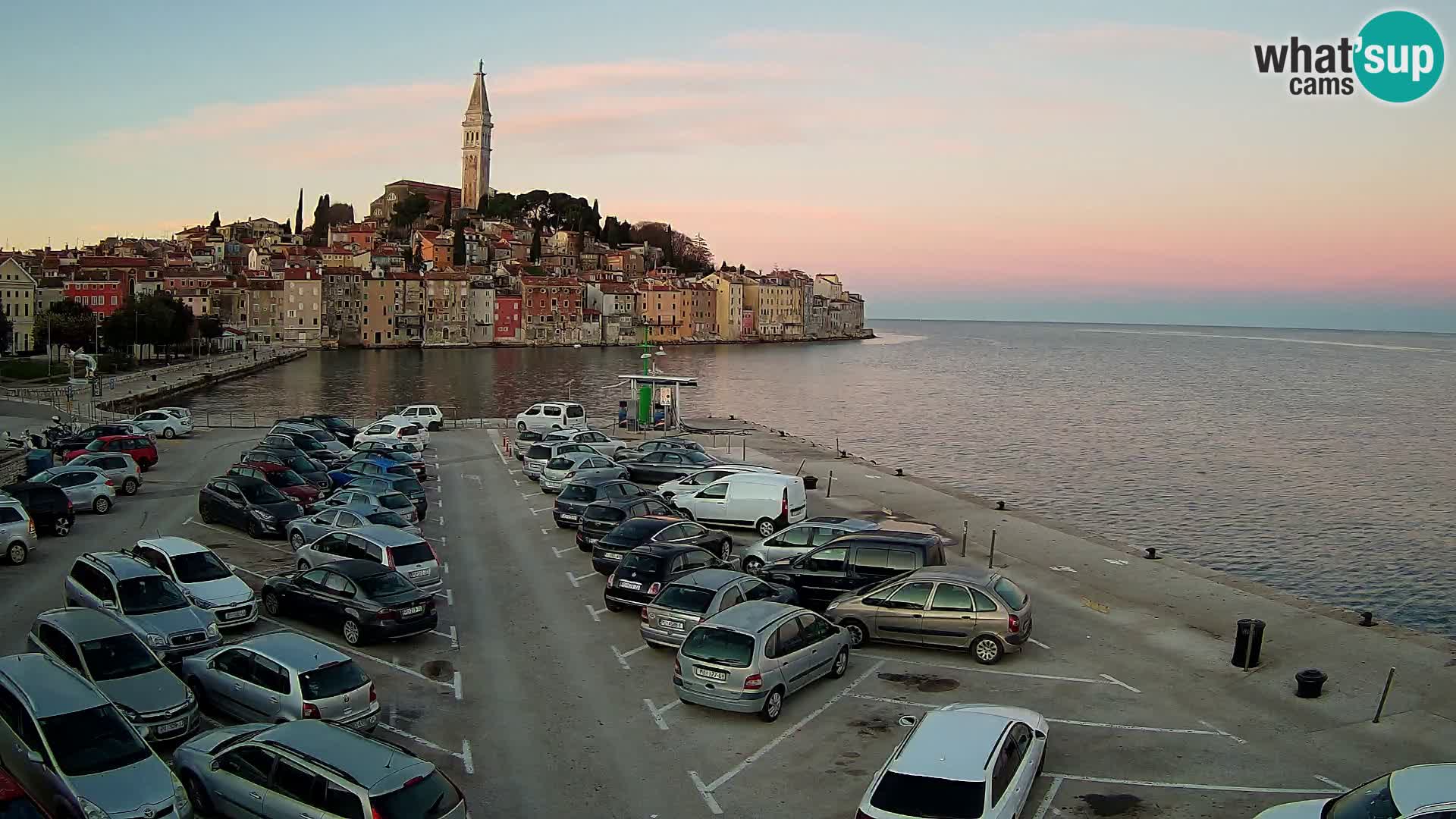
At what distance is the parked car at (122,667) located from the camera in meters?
10.5

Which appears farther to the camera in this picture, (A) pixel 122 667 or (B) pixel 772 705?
(B) pixel 772 705

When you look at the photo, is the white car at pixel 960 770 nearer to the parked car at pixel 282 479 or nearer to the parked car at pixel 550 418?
the parked car at pixel 282 479

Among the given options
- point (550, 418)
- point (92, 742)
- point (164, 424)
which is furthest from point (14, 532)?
point (550, 418)

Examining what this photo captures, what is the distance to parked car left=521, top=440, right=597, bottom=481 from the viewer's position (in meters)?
29.0

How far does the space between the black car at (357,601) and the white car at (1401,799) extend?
35.3 feet

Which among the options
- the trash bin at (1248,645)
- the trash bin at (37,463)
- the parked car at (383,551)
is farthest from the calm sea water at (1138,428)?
the trash bin at (37,463)

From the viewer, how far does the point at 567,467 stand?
89.5 ft

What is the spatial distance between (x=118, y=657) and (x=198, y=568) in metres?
4.43

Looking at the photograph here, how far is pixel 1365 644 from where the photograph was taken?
1531cm

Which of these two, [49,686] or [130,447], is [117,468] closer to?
[130,447]

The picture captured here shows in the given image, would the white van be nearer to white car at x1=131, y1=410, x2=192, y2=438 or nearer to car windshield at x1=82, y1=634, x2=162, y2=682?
car windshield at x1=82, y1=634, x2=162, y2=682

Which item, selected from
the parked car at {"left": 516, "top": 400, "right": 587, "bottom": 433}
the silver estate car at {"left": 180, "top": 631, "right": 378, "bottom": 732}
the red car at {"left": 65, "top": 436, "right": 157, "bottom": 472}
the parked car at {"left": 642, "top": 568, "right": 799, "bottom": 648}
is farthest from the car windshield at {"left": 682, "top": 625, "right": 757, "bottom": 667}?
the parked car at {"left": 516, "top": 400, "right": 587, "bottom": 433}

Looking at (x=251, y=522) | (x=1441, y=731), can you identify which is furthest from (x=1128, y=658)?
(x=251, y=522)

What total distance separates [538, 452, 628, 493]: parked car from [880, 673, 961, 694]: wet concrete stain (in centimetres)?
1375
